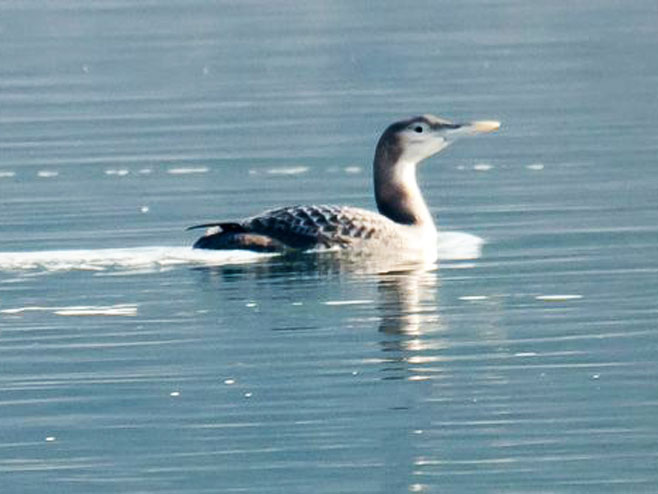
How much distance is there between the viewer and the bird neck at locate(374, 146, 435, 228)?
19406mm

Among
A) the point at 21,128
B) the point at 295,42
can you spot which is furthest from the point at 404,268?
the point at 295,42

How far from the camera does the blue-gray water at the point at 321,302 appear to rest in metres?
12.0

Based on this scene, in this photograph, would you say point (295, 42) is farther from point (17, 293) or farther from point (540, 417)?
point (540, 417)

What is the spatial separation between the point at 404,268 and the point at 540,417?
5.07 metres

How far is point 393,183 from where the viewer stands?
19.6 metres

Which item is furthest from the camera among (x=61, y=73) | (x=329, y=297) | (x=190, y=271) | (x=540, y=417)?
(x=61, y=73)

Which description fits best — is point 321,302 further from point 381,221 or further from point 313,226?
point 381,221

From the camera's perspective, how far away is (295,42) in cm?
3941

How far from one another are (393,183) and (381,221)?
41.3 inches

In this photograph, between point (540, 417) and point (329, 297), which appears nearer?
point (540, 417)

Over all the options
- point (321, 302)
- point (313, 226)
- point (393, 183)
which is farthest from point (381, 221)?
point (321, 302)

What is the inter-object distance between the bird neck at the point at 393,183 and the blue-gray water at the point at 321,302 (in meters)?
0.38

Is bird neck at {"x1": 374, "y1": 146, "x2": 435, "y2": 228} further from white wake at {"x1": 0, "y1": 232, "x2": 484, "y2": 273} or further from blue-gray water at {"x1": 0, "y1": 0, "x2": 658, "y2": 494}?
white wake at {"x1": 0, "y1": 232, "x2": 484, "y2": 273}

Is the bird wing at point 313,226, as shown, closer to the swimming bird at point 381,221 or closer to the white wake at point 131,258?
the swimming bird at point 381,221
